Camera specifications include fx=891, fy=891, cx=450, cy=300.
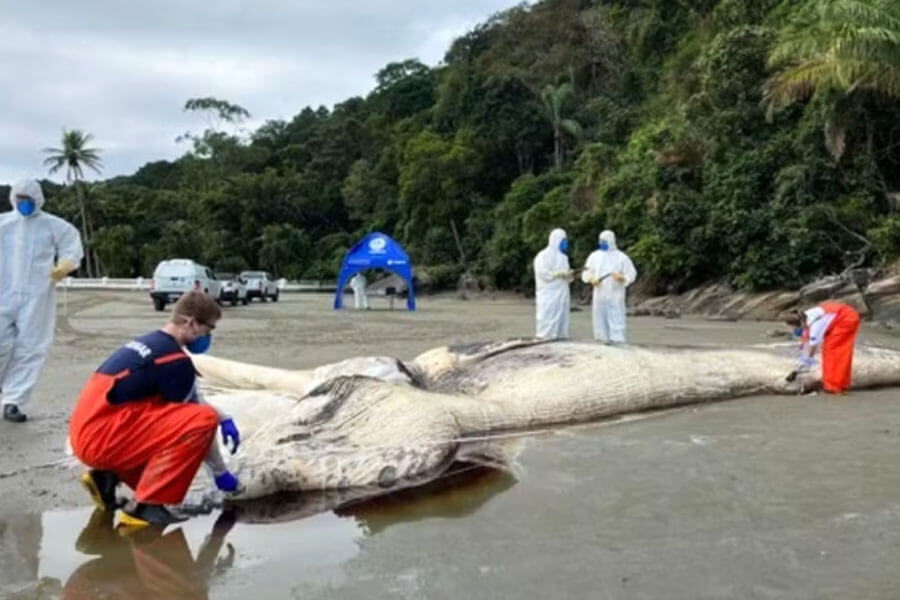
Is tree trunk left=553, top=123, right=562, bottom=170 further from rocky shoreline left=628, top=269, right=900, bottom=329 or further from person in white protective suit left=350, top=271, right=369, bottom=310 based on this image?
person in white protective suit left=350, top=271, right=369, bottom=310

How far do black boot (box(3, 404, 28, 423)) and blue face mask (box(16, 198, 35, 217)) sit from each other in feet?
5.15

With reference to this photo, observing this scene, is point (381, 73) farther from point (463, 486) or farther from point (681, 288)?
point (463, 486)

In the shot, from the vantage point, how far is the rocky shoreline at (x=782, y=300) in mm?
19016

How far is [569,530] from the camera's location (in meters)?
4.03

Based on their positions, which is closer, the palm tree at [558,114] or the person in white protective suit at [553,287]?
the person in white protective suit at [553,287]

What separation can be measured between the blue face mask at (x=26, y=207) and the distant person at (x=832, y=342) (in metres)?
6.63


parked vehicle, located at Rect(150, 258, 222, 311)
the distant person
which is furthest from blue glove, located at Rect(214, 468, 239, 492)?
parked vehicle, located at Rect(150, 258, 222, 311)

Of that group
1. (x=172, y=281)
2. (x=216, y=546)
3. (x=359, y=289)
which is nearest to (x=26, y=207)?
(x=216, y=546)

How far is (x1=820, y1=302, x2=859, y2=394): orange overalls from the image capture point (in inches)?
307

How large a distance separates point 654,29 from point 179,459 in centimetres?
4026

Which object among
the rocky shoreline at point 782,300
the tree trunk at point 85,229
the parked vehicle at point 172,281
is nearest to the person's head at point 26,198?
the rocky shoreline at point 782,300

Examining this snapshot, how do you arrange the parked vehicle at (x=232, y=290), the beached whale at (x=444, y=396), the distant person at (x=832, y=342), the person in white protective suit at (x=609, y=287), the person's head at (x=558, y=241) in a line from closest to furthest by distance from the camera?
the beached whale at (x=444, y=396)
the distant person at (x=832, y=342)
the person in white protective suit at (x=609, y=287)
the person's head at (x=558, y=241)
the parked vehicle at (x=232, y=290)

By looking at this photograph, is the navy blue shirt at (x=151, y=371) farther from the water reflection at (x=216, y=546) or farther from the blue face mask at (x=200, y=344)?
the water reflection at (x=216, y=546)

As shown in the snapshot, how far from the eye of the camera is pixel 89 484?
437 centimetres
